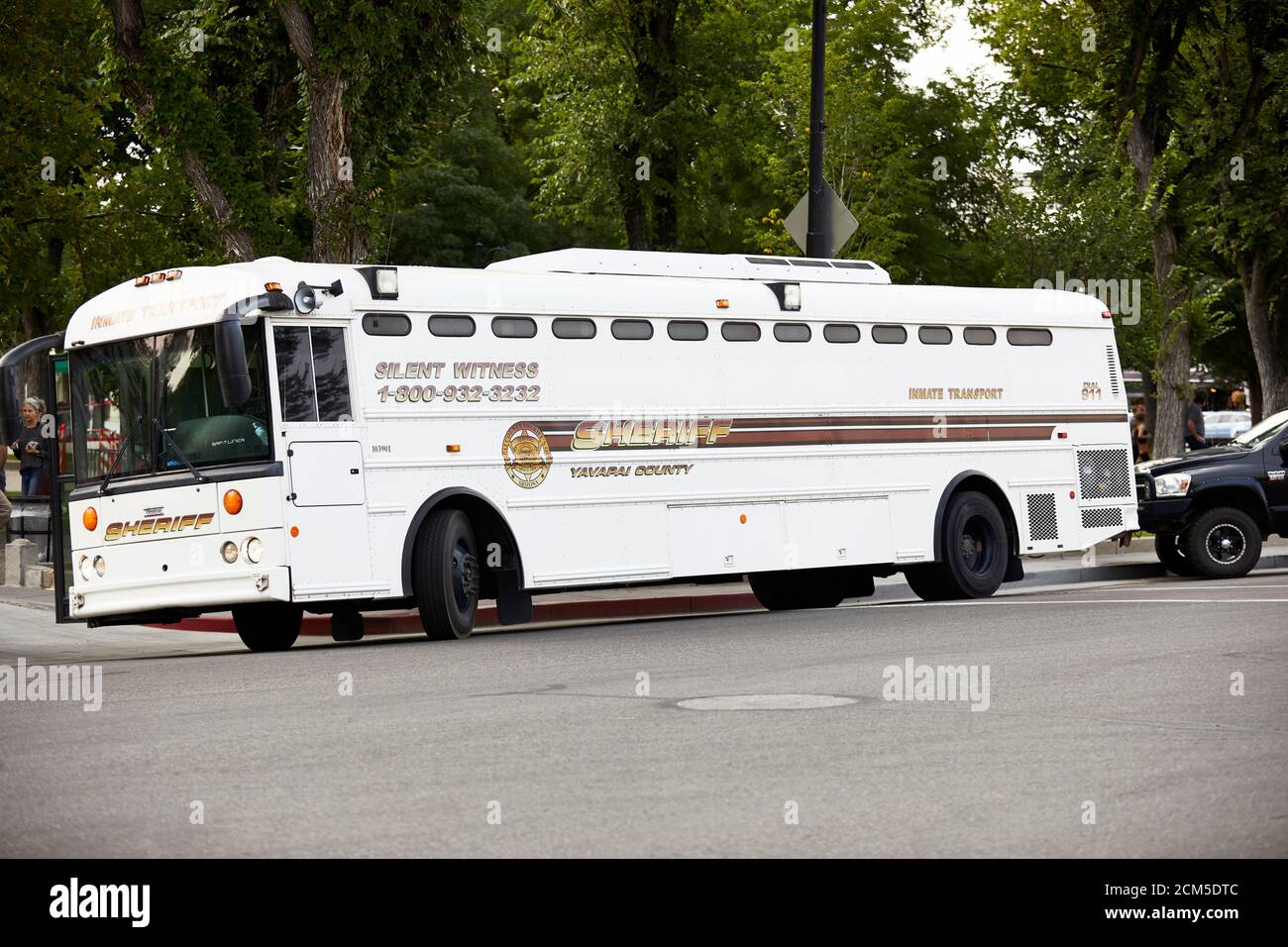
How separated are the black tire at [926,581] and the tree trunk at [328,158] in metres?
7.93

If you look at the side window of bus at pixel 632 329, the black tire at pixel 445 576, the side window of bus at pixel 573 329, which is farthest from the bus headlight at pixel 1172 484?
the black tire at pixel 445 576

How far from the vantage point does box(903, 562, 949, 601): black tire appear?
20266 mm

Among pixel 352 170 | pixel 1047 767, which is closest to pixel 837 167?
pixel 352 170

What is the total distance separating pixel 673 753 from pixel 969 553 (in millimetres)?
12142

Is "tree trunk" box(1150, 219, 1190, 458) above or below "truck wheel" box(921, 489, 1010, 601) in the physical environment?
above

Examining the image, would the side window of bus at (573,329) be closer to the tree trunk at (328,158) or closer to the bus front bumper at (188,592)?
the bus front bumper at (188,592)

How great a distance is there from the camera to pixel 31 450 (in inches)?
972

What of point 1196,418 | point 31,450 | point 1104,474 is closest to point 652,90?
point 1196,418

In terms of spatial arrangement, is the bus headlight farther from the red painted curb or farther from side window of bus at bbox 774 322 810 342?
side window of bus at bbox 774 322 810 342

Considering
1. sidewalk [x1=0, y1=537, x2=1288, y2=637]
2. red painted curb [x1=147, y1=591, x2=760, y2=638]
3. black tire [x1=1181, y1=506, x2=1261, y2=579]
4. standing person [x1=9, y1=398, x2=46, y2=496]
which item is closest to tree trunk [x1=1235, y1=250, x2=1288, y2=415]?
sidewalk [x1=0, y1=537, x2=1288, y2=637]

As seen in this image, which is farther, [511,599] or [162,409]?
[511,599]

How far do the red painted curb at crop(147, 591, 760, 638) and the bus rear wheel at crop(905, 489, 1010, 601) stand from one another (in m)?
2.30

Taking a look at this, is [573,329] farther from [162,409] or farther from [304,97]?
[304,97]
